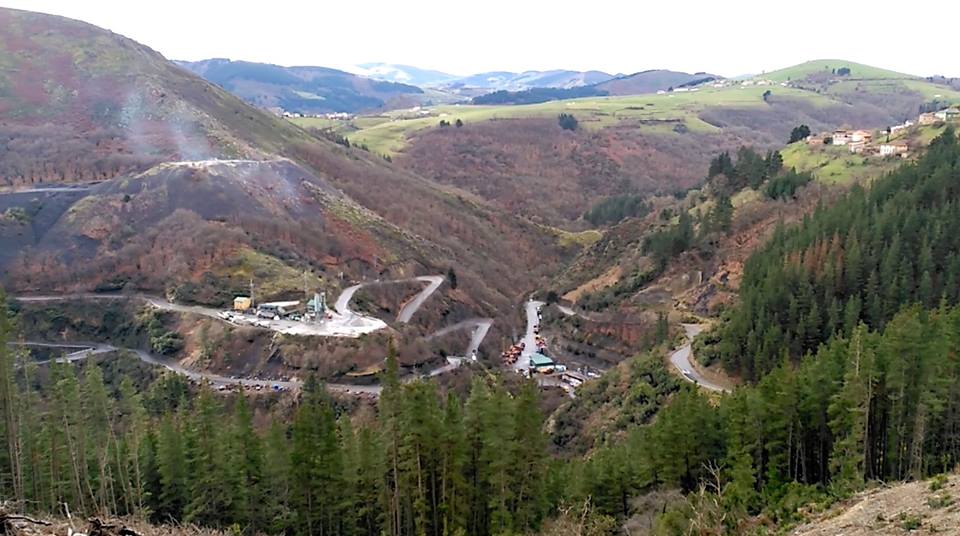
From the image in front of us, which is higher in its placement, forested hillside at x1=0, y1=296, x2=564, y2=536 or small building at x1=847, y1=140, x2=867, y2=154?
small building at x1=847, y1=140, x2=867, y2=154

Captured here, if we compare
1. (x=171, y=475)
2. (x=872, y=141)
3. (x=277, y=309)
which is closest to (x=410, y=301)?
(x=277, y=309)

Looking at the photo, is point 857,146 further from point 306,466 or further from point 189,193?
point 306,466

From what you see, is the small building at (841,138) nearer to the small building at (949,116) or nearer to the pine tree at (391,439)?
the small building at (949,116)

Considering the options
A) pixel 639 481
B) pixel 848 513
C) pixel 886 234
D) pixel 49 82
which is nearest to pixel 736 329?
pixel 886 234

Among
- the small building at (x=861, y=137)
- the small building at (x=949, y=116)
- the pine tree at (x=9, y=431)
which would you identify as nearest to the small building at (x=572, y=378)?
the pine tree at (x=9, y=431)

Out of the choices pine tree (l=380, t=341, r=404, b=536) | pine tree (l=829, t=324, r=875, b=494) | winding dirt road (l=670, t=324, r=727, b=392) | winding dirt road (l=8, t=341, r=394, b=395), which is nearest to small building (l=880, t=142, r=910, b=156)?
winding dirt road (l=670, t=324, r=727, b=392)

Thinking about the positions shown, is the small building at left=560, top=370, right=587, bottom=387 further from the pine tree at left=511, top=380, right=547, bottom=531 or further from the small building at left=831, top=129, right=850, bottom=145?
the small building at left=831, top=129, right=850, bottom=145

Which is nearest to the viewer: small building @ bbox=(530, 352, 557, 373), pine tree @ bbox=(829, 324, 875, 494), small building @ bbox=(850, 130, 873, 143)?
pine tree @ bbox=(829, 324, 875, 494)
